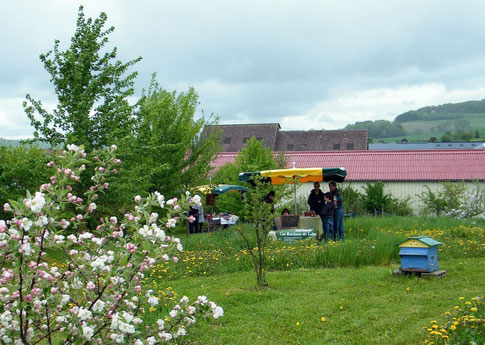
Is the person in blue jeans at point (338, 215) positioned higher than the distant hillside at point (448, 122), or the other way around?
the distant hillside at point (448, 122)

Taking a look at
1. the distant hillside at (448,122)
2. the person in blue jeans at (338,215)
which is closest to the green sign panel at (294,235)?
the person in blue jeans at (338,215)

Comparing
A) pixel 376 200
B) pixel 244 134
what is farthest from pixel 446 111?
pixel 244 134

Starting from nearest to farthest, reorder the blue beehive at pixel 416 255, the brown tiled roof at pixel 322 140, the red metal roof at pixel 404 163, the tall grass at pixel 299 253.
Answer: the blue beehive at pixel 416 255 → the tall grass at pixel 299 253 → the red metal roof at pixel 404 163 → the brown tiled roof at pixel 322 140

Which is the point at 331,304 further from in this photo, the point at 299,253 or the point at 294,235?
the point at 294,235

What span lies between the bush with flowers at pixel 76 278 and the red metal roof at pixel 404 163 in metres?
24.8

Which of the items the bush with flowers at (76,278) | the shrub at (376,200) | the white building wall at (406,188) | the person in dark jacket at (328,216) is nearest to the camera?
the bush with flowers at (76,278)

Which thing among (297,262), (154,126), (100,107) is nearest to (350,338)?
(297,262)

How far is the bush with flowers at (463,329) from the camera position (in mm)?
5125

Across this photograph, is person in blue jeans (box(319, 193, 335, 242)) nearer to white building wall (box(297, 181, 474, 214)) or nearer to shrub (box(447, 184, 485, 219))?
shrub (box(447, 184, 485, 219))

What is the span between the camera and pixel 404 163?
31.1 metres

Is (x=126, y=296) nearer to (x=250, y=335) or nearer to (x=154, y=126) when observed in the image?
(x=250, y=335)

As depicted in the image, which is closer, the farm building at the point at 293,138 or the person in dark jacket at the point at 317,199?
the person in dark jacket at the point at 317,199

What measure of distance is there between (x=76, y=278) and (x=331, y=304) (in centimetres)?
432

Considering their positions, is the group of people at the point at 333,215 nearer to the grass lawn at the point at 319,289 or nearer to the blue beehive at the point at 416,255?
the grass lawn at the point at 319,289
